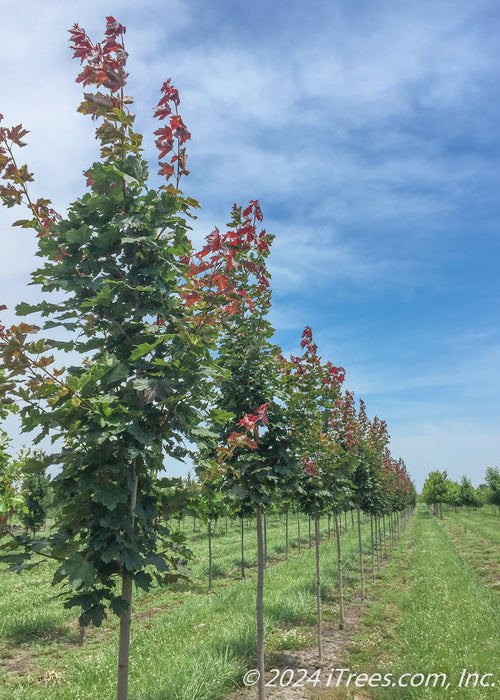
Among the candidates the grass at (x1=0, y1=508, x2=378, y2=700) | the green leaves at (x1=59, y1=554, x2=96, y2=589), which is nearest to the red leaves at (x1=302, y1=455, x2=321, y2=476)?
the grass at (x1=0, y1=508, x2=378, y2=700)

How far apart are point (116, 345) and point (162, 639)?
844 cm

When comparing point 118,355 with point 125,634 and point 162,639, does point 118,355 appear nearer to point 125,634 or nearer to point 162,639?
point 125,634

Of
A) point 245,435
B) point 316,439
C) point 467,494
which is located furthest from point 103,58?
point 467,494

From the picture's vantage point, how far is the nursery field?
6.89 meters

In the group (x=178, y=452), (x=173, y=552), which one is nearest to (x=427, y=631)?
(x=173, y=552)

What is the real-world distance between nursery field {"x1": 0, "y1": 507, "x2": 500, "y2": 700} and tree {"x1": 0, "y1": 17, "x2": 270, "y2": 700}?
0.58 metres

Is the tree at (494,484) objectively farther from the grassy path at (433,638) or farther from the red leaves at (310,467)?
the red leaves at (310,467)

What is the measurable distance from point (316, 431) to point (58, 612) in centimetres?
933

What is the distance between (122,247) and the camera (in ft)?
11.9

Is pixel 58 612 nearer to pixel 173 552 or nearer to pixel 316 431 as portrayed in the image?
pixel 316 431

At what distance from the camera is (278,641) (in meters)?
9.26

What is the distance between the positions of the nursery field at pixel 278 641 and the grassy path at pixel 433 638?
3cm

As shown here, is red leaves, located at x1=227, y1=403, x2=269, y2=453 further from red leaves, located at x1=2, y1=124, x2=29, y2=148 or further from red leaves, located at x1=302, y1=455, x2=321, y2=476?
red leaves, located at x1=302, y1=455, x2=321, y2=476

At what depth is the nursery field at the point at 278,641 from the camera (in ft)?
22.6
